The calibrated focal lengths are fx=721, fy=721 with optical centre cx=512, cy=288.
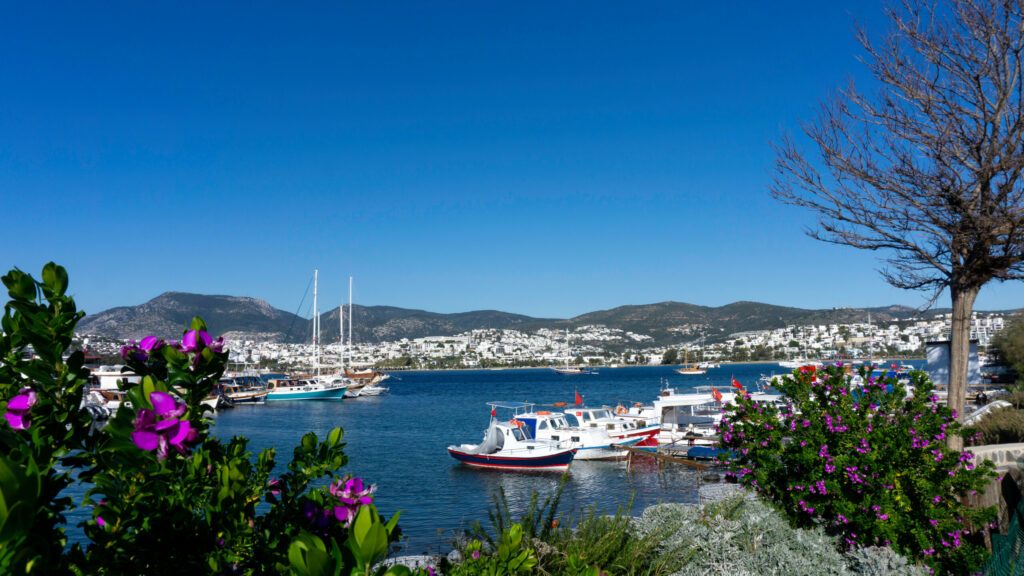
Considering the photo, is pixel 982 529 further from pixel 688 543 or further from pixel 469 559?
pixel 469 559

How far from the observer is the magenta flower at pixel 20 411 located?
204cm

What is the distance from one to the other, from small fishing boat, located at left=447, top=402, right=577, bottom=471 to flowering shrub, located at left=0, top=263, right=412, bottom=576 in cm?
2746

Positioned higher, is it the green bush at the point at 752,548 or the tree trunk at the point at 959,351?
the tree trunk at the point at 959,351

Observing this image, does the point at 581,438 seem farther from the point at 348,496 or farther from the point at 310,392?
the point at 310,392

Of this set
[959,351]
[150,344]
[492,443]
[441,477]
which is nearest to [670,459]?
[492,443]

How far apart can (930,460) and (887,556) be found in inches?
51.6

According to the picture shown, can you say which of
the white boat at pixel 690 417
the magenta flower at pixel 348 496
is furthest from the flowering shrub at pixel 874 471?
the white boat at pixel 690 417

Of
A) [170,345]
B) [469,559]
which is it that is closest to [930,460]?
[469,559]

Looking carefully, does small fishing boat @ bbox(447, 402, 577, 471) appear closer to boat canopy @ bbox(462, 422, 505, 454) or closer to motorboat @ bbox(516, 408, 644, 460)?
boat canopy @ bbox(462, 422, 505, 454)

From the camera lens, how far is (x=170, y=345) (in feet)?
8.24

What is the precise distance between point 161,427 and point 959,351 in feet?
28.7

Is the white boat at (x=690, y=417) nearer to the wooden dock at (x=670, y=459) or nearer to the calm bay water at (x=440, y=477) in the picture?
the wooden dock at (x=670, y=459)

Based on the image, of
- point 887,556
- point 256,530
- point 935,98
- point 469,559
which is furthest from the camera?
point 935,98

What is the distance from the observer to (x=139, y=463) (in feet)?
7.08
